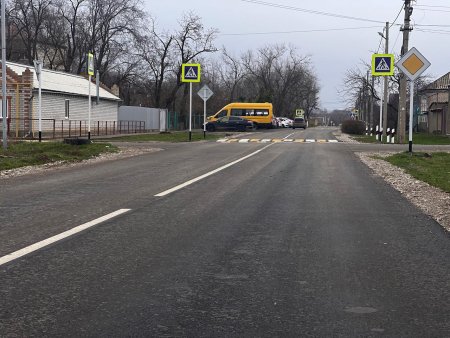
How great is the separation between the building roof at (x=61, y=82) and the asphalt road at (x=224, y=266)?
27.3 meters

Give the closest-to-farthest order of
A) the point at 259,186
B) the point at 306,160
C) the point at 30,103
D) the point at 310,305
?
the point at 310,305, the point at 259,186, the point at 306,160, the point at 30,103

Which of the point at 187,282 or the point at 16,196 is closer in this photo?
the point at 187,282

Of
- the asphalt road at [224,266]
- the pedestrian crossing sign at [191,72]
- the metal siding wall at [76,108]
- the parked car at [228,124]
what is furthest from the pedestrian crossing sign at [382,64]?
the parked car at [228,124]

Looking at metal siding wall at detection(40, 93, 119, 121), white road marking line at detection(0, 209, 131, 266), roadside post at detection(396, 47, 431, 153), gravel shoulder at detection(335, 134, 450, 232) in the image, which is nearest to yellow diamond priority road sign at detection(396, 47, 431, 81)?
roadside post at detection(396, 47, 431, 153)

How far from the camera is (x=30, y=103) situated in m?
34.1

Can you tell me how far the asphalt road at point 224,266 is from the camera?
13.4ft

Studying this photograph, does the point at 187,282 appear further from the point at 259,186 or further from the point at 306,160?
the point at 306,160

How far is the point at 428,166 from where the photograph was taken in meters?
16.3

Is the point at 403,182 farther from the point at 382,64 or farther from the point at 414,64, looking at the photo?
the point at 382,64

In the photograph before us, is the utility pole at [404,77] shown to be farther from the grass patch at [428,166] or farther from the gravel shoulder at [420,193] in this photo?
the gravel shoulder at [420,193]

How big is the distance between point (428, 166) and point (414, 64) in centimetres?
417

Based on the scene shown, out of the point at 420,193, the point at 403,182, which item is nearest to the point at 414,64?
the point at 403,182

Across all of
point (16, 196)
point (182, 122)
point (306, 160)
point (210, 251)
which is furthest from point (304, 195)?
point (182, 122)

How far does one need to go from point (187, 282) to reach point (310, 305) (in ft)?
3.88
